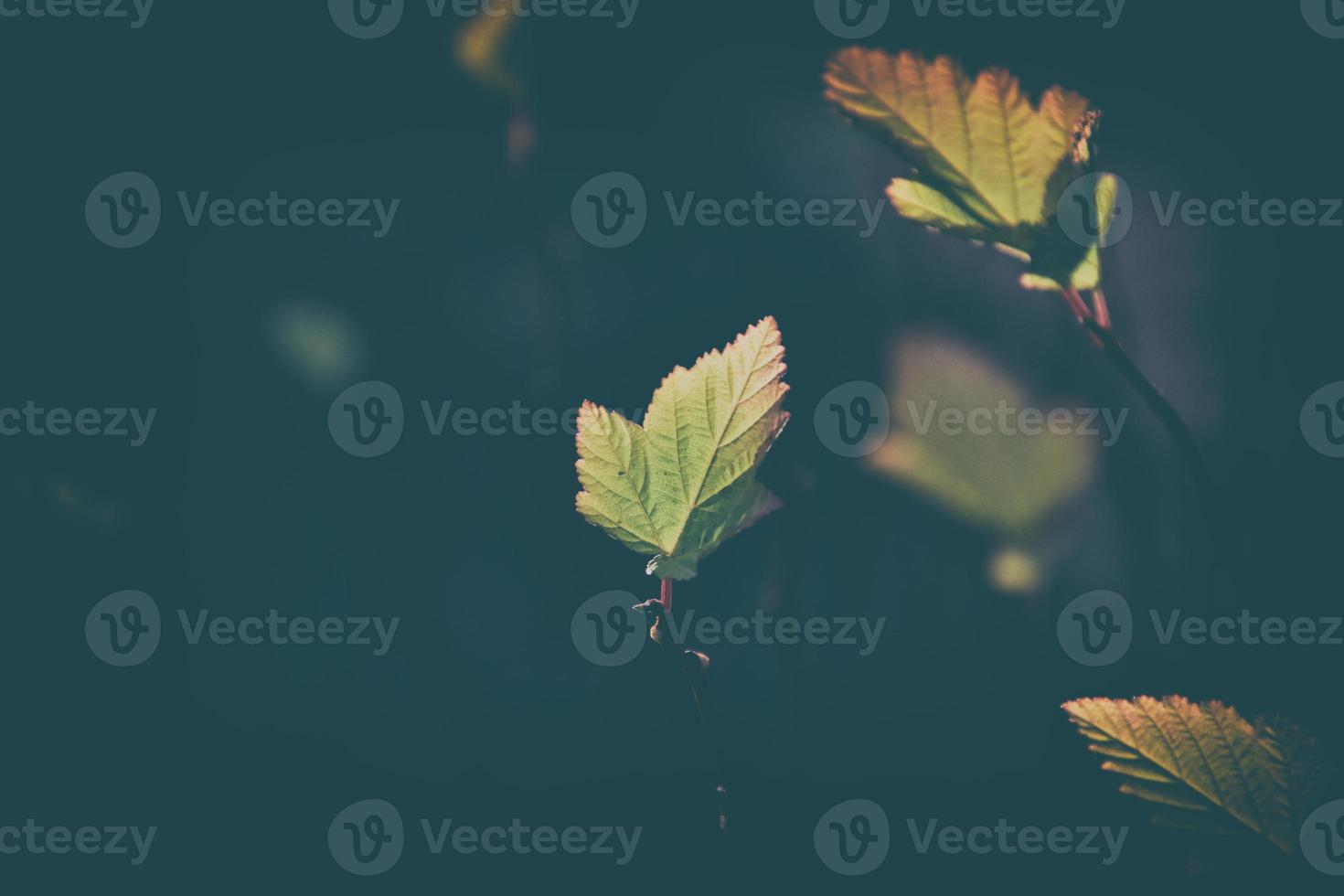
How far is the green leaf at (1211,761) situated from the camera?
37 centimetres

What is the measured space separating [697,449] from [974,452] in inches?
15.9

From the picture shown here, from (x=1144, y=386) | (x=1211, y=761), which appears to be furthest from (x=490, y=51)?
(x=1211, y=761)

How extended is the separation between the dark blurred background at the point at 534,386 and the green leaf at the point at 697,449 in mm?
342

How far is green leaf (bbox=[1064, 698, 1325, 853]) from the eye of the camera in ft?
1.21

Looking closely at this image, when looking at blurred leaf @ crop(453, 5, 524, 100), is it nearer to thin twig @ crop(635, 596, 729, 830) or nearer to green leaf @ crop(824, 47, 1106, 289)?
green leaf @ crop(824, 47, 1106, 289)

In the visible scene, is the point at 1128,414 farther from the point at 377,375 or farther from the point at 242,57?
the point at 242,57

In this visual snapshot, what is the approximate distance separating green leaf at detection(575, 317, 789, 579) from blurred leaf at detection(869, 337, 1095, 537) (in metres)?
0.37

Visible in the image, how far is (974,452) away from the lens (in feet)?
2.25

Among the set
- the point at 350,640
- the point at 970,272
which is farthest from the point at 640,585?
the point at 970,272

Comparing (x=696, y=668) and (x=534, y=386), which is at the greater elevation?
(x=534, y=386)

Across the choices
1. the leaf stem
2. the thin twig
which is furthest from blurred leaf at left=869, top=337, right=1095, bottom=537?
the thin twig

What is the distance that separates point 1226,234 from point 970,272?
0.79 ft

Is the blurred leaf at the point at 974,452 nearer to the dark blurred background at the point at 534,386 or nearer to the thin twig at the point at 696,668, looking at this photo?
the dark blurred background at the point at 534,386

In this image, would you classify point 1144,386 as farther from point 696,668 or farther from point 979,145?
point 696,668
